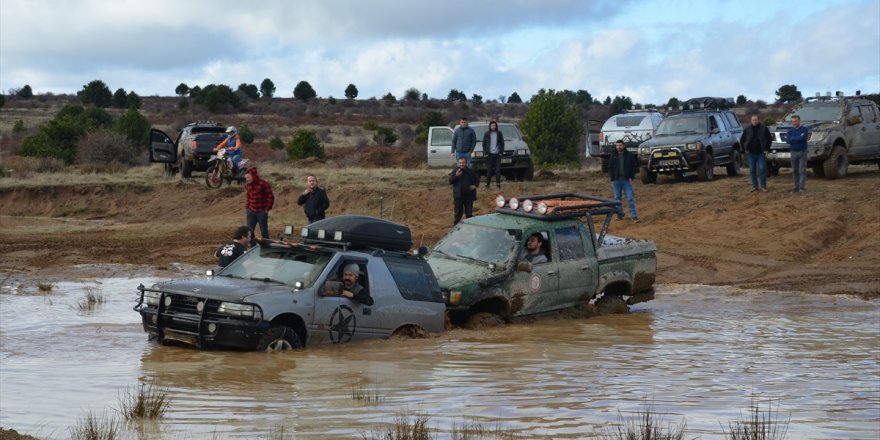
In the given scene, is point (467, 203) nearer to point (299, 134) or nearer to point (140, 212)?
point (140, 212)

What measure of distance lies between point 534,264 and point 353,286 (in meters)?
2.82

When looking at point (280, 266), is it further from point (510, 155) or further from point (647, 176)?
point (510, 155)

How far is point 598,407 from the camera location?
1041cm

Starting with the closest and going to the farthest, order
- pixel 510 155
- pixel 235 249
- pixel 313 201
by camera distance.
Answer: pixel 235 249 < pixel 313 201 < pixel 510 155

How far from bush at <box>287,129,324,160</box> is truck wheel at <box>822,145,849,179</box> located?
23317mm

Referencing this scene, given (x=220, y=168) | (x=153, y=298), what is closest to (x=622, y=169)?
(x=220, y=168)

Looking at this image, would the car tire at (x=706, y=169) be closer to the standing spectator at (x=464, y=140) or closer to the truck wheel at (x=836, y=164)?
the truck wheel at (x=836, y=164)

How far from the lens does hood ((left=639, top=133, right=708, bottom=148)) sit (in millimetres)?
28906

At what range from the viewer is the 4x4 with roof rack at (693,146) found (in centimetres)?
2875

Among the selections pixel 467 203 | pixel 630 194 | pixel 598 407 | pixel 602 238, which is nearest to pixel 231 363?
pixel 598 407

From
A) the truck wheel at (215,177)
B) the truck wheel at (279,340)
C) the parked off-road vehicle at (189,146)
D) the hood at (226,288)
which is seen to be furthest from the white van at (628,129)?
the truck wheel at (279,340)

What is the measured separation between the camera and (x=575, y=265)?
15430mm

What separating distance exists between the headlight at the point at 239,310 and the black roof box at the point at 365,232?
188 cm

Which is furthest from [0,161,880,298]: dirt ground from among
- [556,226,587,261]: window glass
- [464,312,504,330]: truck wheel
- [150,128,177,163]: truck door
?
[464,312,504,330]: truck wheel
